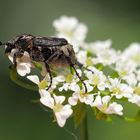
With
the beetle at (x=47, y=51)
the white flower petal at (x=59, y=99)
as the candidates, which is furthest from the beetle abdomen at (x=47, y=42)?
the white flower petal at (x=59, y=99)

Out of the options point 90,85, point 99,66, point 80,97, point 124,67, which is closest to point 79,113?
point 80,97

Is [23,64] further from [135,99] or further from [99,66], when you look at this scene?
[135,99]

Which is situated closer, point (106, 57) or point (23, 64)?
point (23, 64)

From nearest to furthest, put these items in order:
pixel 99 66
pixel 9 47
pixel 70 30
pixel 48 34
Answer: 1. pixel 9 47
2. pixel 99 66
3. pixel 70 30
4. pixel 48 34

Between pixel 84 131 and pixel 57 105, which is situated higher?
pixel 57 105

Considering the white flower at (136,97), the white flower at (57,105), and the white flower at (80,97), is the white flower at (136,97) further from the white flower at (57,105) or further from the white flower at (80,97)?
the white flower at (57,105)
